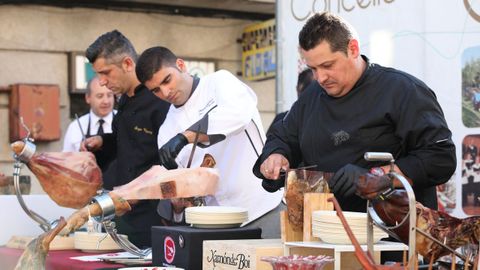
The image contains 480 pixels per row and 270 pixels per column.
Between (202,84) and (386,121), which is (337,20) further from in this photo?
(202,84)

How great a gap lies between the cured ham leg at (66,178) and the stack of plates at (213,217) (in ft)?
2.63

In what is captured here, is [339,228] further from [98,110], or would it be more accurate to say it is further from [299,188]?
[98,110]

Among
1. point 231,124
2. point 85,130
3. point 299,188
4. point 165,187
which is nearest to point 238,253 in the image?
point 299,188

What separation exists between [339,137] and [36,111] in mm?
6076

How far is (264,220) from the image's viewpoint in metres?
3.85

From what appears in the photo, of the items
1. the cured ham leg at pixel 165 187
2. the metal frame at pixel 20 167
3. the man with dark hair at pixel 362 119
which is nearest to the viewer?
the man with dark hair at pixel 362 119

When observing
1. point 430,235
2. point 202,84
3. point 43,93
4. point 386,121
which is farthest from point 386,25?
point 43,93

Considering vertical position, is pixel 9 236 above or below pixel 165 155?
below

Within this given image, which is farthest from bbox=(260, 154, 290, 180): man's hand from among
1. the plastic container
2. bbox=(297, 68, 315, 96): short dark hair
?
bbox=(297, 68, 315, 96): short dark hair

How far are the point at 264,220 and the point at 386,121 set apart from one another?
102 cm

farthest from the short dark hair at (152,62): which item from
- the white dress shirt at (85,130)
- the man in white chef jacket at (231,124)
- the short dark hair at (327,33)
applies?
the white dress shirt at (85,130)

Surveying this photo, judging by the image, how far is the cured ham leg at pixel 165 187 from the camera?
323 cm

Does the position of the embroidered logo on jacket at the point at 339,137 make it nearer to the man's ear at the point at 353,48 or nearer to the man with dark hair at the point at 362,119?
the man with dark hair at the point at 362,119

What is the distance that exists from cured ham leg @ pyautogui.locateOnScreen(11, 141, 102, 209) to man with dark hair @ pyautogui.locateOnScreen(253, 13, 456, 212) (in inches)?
38.7
